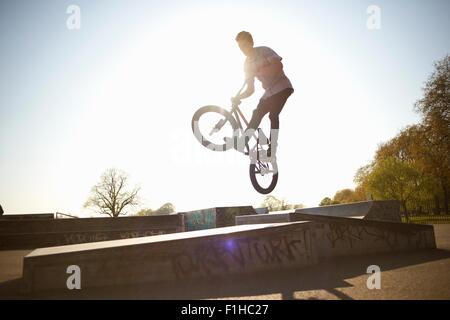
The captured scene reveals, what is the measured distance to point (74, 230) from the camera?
81.2 feet

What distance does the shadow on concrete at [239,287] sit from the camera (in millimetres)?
5336

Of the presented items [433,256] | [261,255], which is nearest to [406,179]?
[433,256]

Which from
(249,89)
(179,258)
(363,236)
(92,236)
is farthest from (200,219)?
(249,89)

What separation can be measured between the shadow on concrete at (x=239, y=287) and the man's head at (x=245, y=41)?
4.72 m

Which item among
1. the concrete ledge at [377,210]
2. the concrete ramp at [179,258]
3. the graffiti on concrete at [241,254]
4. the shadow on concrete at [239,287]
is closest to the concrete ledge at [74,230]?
the concrete ledge at [377,210]

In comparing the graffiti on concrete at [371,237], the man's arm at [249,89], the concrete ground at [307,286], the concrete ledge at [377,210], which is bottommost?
the concrete ground at [307,286]

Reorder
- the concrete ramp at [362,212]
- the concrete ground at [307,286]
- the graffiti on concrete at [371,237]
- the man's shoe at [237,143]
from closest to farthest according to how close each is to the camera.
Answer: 1. the concrete ground at [307,286]
2. the man's shoe at [237,143]
3. the graffiti on concrete at [371,237]
4. the concrete ramp at [362,212]

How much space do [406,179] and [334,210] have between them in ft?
61.7

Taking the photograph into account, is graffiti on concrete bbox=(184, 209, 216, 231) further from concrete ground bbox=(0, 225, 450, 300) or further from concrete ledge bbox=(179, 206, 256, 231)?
concrete ground bbox=(0, 225, 450, 300)

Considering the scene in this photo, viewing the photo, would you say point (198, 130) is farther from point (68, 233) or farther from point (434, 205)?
point (434, 205)

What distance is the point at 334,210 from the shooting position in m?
21.0

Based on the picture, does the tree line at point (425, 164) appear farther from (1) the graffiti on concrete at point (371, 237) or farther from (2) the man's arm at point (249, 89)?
(2) the man's arm at point (249, 89)

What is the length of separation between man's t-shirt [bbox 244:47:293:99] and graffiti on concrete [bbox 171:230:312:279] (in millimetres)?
3382

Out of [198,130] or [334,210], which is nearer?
[198,130]
